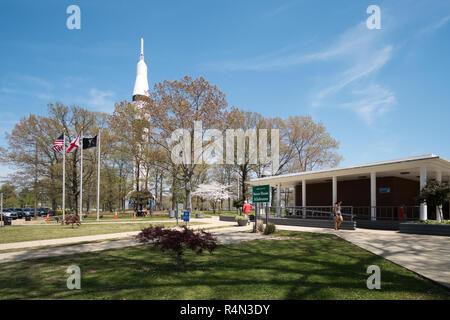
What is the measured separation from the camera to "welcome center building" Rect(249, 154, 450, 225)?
16237mm

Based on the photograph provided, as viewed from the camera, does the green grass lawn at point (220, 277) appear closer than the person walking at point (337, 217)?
Yes

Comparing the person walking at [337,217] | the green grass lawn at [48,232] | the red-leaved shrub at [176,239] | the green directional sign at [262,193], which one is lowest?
the green grass lawn at [48,232]

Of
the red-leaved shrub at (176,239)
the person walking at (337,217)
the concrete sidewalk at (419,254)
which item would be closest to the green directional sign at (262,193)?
the person walking at (337,217)

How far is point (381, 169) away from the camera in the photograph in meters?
16.8

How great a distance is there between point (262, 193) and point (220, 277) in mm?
9045

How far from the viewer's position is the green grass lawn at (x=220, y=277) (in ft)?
16.3

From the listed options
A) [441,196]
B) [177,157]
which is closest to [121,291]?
[441,196]

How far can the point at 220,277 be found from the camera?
6.05 metres

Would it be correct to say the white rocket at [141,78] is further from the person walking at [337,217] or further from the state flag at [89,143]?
the person walking at [337,217]

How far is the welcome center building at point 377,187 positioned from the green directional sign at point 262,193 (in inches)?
231

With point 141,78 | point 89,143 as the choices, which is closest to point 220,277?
point 89,143

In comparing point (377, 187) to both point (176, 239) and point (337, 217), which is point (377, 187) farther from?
point (176, 239)
